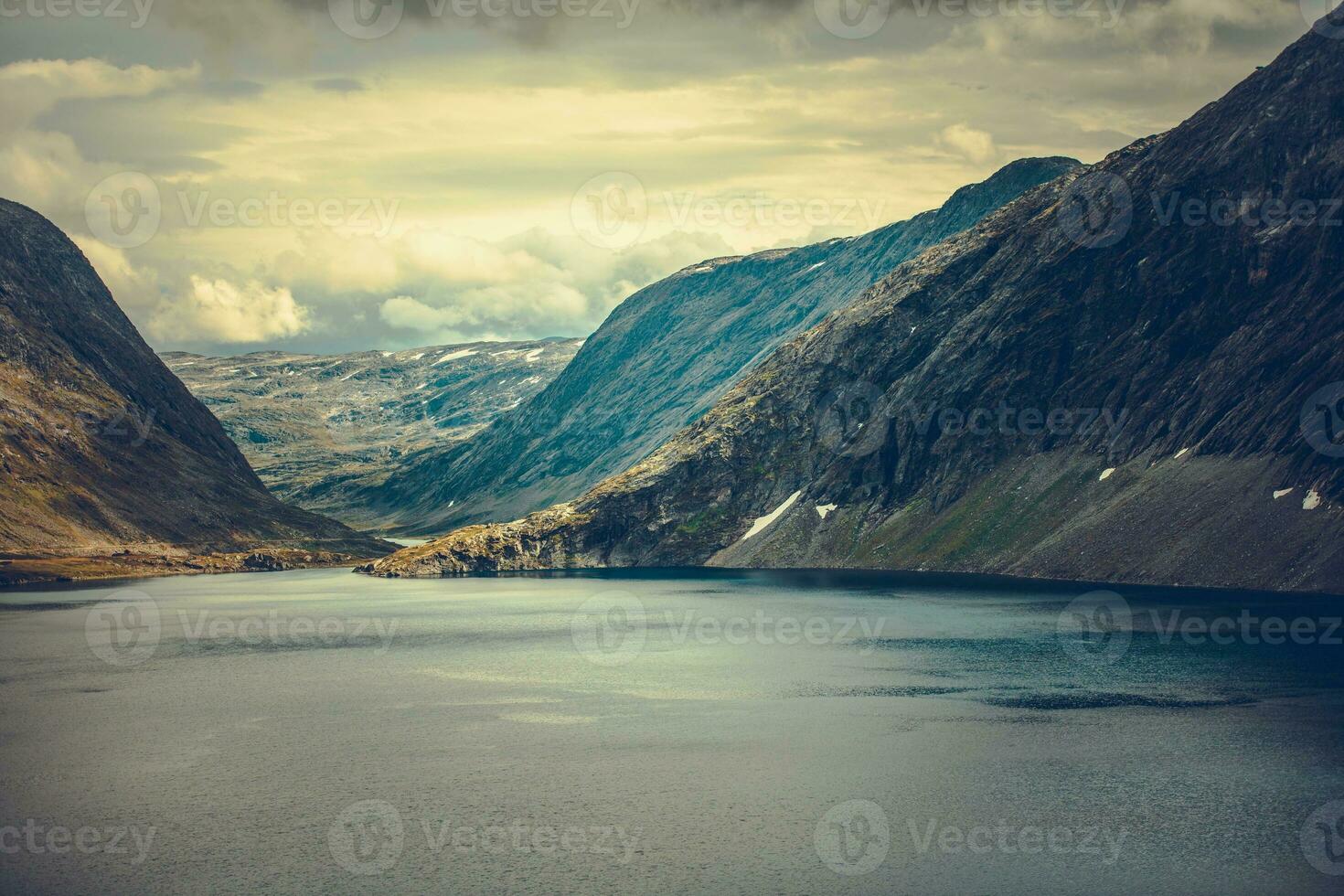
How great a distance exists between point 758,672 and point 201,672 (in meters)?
61.6

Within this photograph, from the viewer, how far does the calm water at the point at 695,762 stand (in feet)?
216

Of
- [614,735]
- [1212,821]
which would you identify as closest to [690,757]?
[614,735]

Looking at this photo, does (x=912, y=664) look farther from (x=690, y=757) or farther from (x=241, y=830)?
(x=241, y=830)

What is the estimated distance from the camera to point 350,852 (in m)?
68.8

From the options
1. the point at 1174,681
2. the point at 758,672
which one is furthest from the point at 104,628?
the point at 1174,681

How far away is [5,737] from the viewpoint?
322 feet

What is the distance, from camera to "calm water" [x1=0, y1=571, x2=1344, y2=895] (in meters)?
65.8

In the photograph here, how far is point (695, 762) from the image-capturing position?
88750mm

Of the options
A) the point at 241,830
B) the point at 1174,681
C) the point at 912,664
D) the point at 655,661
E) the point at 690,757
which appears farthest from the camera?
the point at 655,661

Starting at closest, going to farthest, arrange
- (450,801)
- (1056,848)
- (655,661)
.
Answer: (1056,848), (450,801), (655,661)

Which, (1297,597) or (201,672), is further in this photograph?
(1297,597)

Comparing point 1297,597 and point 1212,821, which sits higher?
point 1297,597

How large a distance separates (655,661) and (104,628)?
8625 centimetres

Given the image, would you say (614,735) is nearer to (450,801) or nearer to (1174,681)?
(450,801)
